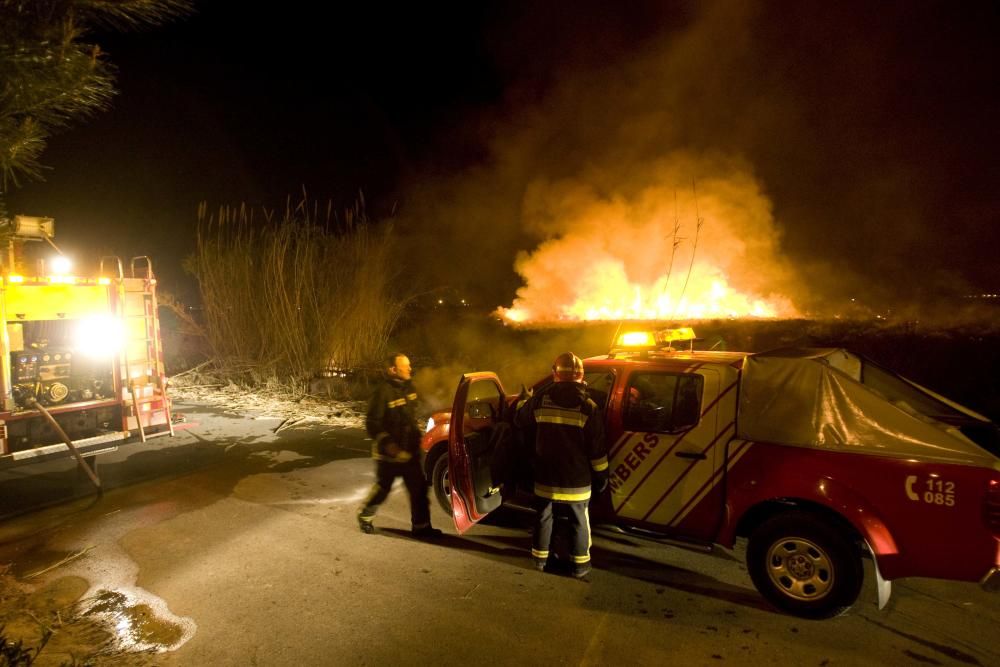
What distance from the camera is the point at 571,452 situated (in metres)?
3.99

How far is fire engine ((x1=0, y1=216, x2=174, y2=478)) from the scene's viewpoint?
6.42 metres

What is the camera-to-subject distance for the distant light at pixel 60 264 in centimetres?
727

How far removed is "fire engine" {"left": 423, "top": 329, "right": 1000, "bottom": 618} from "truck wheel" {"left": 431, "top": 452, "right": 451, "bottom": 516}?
80 cm

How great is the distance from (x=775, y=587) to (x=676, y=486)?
0.85 meters

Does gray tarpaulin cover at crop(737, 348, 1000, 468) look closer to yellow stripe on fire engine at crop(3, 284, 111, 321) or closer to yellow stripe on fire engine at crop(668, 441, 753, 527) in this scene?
yellow stripe on fire engine at crop(668, 441, 753, 527)

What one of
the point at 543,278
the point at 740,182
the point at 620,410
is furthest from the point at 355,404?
the point at 740,182

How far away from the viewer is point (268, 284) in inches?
527

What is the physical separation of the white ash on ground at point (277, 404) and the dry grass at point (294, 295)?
2.24 feet

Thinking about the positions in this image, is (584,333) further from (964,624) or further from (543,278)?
(964,624)

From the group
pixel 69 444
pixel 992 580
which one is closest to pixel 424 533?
pixel 992 580

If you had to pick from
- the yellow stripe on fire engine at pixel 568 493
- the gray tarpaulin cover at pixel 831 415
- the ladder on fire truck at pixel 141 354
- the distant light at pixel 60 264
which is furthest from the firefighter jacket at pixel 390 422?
the distant light at pixel 60 264

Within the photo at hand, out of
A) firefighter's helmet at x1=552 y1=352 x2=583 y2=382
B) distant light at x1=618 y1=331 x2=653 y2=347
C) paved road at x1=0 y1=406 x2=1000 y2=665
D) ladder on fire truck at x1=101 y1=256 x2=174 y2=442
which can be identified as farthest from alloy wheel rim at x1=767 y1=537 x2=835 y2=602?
ladder on fire truck at x1=101 y1=256 x2=174 y2=442

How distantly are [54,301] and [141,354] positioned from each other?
1210 mm

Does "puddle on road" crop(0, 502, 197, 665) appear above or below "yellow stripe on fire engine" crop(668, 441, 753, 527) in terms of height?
below
